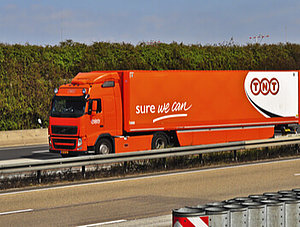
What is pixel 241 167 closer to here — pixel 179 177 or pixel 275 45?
pixel 179 177

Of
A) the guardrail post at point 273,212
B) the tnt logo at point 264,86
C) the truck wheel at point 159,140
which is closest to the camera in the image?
the guardrail post at point 273,212

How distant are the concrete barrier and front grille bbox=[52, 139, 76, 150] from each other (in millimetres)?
8098

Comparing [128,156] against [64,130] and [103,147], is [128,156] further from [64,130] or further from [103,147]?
[64,130]

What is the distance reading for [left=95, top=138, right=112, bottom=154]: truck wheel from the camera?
2119 cm

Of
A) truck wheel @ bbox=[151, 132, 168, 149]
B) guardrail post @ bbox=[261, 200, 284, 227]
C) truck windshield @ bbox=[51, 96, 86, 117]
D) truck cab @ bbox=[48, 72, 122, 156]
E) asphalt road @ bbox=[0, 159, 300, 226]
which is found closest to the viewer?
guardrail post @ bbox=[261, 200, 284, 227]

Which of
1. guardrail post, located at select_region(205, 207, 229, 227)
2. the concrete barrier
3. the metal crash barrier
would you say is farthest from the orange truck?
guardrail post, located at select_region(205, 207, 229, 227)

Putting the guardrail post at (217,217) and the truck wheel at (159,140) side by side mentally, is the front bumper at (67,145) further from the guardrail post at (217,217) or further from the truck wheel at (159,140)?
the guardrail post at (217,217)

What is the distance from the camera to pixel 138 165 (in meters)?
18.1

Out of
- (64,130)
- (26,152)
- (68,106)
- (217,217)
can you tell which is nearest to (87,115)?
(68,106)

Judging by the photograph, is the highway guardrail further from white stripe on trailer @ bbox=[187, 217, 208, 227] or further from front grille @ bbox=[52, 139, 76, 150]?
white stripe on trailer @ bbox=[187, 217, 208, 227]

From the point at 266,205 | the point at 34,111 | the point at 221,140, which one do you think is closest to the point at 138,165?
the point at 221,140

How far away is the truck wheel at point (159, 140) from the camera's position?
904 inches

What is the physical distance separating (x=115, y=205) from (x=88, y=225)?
2062 millimetres

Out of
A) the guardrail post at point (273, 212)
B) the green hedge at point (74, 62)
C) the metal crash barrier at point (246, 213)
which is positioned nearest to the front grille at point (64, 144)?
the green hedge at point (74, 62)
